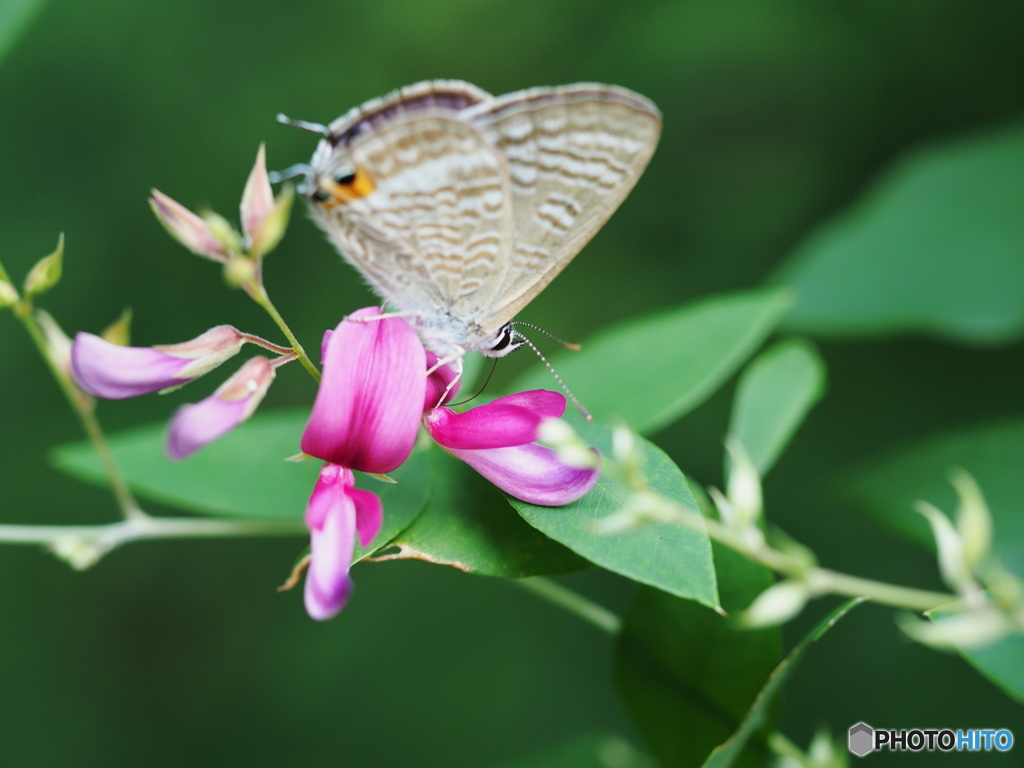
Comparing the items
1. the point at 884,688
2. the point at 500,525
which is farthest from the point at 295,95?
the point at 884,688

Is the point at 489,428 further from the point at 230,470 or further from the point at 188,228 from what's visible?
the point at 230,470

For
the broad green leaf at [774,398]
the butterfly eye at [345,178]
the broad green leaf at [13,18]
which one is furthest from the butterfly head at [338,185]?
the broad green leaf at [774,398]

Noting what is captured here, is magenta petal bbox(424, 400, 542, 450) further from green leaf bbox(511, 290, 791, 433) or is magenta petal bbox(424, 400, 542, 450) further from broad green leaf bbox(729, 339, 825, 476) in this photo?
broad green leaf bbox(729, 339, 825, 476)

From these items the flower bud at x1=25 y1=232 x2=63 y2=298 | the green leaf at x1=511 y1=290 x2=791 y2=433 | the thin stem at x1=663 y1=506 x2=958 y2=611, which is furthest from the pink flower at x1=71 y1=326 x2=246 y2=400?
the green leaf at x1=511 y1=290 x2=791 y2=433

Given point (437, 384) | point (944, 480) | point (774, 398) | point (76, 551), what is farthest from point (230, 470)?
point (944, 480)

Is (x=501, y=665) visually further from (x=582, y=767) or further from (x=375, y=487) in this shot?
(x=375, y=487)

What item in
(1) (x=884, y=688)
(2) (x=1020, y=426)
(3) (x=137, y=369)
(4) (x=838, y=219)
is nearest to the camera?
(3) (x=137, y=369)

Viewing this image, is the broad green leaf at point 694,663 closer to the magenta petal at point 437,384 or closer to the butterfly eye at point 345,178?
the magenta petal at point 437,384
